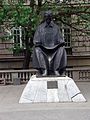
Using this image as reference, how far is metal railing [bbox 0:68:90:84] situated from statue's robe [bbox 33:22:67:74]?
5663 mm

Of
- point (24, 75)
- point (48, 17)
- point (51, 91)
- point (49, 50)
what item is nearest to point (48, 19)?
point (48, 17)

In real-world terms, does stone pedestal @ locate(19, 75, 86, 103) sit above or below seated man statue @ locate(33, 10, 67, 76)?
below

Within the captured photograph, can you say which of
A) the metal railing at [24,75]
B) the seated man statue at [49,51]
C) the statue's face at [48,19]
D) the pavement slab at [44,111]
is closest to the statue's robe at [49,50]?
the seated man statue at [49,51]

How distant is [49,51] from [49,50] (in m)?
0.06

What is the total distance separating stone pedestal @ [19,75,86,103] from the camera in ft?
38.8

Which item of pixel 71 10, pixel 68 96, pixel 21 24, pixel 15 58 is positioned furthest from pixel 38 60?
pixel 15 58

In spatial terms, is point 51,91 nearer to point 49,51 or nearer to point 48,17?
point 49,51

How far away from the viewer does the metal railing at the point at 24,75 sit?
18625mm

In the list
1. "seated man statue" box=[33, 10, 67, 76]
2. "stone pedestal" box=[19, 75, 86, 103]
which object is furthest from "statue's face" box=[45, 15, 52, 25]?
"stone pedestal" box=[19, 75, 86, 103]

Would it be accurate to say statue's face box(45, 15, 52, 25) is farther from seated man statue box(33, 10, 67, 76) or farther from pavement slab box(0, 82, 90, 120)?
pavement slab box(0, 82, 90, 120)

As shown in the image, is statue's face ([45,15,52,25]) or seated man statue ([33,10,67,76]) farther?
statue's face ([45,15,52,25])

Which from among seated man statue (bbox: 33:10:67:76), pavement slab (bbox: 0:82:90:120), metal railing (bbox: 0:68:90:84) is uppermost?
seated man statue (bbox: 33:10:67:76)

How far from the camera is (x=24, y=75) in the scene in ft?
61.9

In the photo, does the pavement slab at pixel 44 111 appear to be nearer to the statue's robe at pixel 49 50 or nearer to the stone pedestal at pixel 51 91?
the stone pedestal at pixel 51 91
